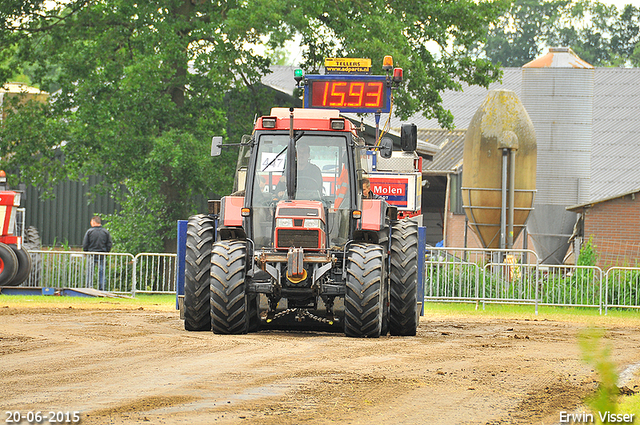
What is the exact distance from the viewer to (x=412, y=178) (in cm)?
1694

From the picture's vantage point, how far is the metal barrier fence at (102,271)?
2181cm

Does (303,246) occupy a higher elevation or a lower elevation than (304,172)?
lower

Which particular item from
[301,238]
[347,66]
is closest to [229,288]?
[301,238]

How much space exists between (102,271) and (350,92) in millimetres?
8715

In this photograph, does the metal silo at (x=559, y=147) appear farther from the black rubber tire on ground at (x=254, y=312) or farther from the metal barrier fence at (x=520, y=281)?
the black rubber tire on ground at (x=254, y=312)

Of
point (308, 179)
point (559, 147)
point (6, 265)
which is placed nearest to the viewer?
point (308, 179)

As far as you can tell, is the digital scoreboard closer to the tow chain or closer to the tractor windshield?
the tractor windshield

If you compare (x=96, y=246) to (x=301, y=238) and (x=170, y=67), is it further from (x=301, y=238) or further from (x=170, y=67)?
(x=301, y=238)

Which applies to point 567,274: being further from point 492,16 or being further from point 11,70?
point 11,70

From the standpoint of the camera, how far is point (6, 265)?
20641 mm

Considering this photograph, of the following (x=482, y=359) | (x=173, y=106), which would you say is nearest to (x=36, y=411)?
(x=482, y=359)

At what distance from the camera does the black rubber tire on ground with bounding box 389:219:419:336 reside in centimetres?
1156

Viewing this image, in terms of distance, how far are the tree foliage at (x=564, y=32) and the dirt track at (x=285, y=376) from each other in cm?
6454

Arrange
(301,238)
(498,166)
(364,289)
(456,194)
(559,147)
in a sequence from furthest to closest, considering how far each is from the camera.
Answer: (456,194), (559,147), (498,166), (301,238), (364,289)
